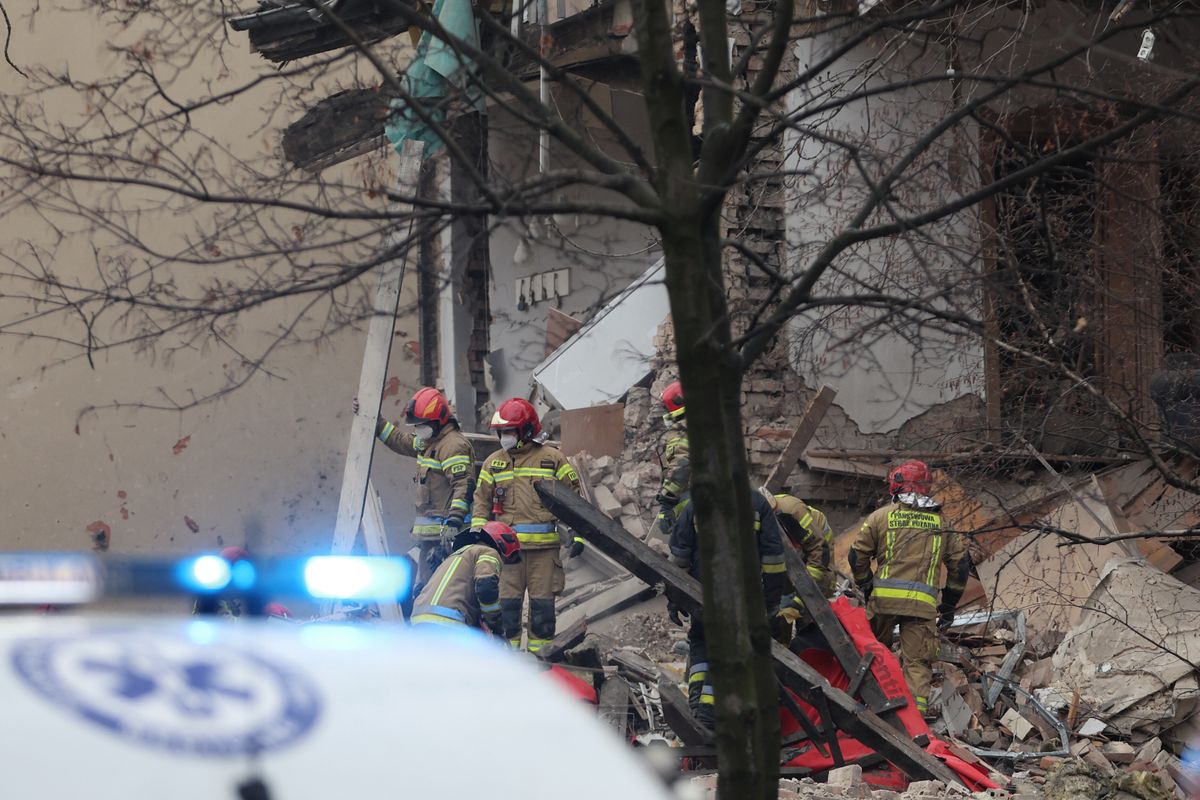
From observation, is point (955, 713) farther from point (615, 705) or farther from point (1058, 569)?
point (615, 705)

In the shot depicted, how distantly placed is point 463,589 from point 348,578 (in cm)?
507

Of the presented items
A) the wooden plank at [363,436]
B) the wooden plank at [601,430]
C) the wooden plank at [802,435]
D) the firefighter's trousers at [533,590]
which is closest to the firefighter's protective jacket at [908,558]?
the wooden plank at [802,435]

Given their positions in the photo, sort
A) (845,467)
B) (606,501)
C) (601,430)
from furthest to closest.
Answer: (601,430)
(606,501)
(845,467)

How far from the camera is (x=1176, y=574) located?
391 inches

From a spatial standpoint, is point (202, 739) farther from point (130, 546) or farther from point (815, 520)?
point (130, 546)

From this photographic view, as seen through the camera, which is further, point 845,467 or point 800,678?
point 845,467

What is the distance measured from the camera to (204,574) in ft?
6.29

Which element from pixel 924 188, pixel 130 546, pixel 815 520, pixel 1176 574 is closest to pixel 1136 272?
pixel 924 188

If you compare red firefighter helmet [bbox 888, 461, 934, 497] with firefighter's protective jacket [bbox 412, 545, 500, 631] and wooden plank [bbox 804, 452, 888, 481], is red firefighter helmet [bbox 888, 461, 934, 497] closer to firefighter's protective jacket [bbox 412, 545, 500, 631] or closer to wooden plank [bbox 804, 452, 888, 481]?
wooden plank [bbox 804, 452, 888, 481]

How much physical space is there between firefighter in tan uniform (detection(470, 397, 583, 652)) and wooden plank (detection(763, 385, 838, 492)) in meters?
1.60

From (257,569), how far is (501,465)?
8.21 m

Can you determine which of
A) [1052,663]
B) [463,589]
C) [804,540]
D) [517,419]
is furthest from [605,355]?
[463,589]

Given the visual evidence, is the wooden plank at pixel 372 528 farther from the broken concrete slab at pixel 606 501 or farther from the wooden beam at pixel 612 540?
the wooden beam at pixel 612 540

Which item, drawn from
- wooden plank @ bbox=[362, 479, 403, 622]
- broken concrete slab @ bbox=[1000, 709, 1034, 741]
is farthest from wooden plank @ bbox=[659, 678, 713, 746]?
wooden plank @ bbox=[362, 479, 403, 622]
